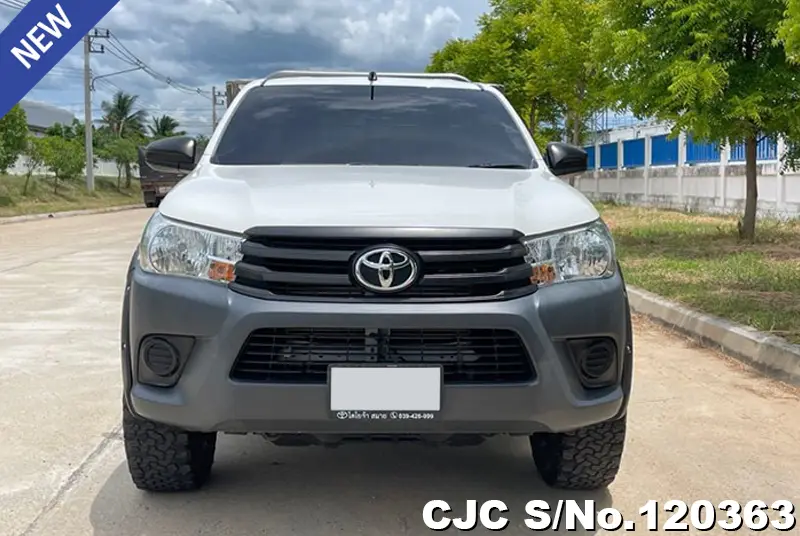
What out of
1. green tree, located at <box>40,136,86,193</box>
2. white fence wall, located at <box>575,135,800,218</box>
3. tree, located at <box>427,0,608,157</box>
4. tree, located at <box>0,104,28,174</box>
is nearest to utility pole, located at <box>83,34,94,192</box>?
green tree, located at <box>40,136,86,193</box>

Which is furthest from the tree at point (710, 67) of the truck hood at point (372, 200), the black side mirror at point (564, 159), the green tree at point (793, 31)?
the truck hood at point (372, 200)

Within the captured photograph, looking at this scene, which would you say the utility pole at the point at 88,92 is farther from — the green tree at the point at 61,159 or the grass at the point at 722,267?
the grass at the point at 722,267

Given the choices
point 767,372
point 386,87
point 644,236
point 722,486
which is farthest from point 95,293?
point 644,236

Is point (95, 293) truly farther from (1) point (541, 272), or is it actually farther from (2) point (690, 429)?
(1) point (541, 272)

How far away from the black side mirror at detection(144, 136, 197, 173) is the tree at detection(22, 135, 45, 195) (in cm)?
2967

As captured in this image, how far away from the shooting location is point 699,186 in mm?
19359

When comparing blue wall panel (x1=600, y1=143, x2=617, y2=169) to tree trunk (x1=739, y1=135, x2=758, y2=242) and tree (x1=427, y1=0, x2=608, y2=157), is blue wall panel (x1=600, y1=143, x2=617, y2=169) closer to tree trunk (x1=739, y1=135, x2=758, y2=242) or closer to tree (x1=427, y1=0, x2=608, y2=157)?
tree (x1=427, y1=0, x2=608, y2=157)

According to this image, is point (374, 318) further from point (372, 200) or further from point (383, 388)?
point (372, 200)

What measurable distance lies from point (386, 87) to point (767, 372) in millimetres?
3074

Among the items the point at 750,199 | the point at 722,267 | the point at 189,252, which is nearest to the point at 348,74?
the point at 189,252

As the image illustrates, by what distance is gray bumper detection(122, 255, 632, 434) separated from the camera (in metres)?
2.79

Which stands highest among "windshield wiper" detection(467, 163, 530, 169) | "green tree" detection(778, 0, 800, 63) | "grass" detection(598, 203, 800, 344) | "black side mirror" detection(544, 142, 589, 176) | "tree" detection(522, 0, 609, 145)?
"tree" detection(522, 0, 609, 145)

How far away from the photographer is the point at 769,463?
3.95 meters

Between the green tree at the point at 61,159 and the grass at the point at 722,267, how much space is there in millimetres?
26313
